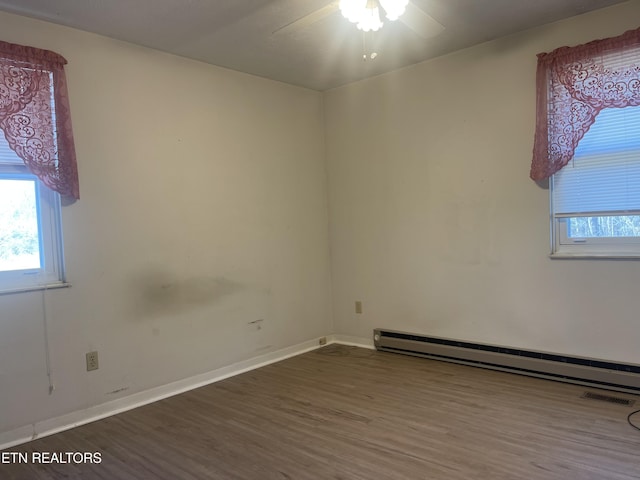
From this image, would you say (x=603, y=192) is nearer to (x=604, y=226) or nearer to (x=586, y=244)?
(x=604, y=226)

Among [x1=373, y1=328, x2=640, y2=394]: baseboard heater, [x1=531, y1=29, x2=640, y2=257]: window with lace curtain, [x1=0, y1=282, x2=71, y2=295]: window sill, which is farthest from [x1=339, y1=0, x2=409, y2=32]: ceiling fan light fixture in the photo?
[x1=373, y1=328, x2=640, y2=394]: baseboard heater

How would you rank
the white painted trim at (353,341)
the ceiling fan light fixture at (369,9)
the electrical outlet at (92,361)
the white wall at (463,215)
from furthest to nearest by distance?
1. the white painted trim at (353,341)
2. the white wall at (463,215)
3. the electrical outlet at (92,361)
4. the ceiling fan light fixture at (369,9)

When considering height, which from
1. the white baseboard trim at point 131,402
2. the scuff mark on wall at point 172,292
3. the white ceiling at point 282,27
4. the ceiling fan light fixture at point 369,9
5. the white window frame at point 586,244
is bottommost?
the white baseboard trim at point 131,402

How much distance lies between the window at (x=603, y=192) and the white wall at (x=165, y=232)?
2.17m

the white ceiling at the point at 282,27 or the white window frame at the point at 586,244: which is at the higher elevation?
the white ceiling at the point at 282,27

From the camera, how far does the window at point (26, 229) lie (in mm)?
2535

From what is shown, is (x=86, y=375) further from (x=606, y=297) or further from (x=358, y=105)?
(x=606, y=297)

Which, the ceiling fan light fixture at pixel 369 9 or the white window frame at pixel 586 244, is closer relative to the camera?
the ceiling fan light fixture at pixel 369 9

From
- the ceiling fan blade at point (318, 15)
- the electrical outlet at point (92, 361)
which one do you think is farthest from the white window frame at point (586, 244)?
Answer: the electrical outlet at point (92, 361)

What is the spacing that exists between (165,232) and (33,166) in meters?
0.93

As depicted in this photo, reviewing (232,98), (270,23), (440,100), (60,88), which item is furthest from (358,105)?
(60,88)

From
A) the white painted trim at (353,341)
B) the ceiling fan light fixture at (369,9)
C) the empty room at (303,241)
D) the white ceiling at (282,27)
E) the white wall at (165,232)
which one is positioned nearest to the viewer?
the ceiling fan light fixture at (369,9)

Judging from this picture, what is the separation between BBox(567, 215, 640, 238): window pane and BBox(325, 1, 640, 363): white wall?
7.2 inches

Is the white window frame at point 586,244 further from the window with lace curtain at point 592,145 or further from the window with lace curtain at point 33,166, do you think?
the window with lace curtain at point 33,166
